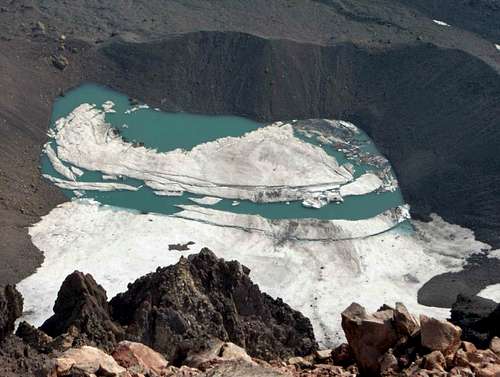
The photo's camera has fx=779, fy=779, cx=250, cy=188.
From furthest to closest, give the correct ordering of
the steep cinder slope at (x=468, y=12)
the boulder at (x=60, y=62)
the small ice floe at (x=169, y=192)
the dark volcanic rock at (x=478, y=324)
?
the steep cinder slope at (x=468, y=12), the boulder at (x=60, y=62), the small ice floe at (x=169, y=192), the dark volcanic rock at (x=478, y=324)

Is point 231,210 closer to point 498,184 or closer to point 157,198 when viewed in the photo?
point 157,198

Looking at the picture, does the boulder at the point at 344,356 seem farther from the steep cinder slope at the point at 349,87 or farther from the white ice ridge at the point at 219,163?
the steep cinder slope at the point at 349,87

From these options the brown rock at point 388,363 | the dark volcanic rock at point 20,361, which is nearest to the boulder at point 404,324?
the brown rock at point 388,363

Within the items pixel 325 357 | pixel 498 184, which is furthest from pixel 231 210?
pixel 325 357

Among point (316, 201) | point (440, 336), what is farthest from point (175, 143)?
point (440, 336)

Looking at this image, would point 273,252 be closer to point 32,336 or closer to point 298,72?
point 298,72
